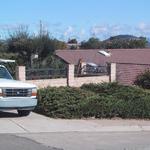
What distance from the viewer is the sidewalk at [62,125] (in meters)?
14.7

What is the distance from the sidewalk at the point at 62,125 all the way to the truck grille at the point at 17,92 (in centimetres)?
70

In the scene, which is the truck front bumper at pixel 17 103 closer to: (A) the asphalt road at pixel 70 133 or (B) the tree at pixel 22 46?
(A) the asphalt road at pixel 70 133

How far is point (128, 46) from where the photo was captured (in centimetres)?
9681

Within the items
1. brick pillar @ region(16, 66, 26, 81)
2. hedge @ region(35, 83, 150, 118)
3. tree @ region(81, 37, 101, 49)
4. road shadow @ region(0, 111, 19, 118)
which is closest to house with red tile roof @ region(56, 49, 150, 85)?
brick pillar @ region(16, 66, 26, 81)

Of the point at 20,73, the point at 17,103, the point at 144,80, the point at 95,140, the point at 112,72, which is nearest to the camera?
the point at 95,140

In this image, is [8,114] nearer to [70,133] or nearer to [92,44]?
[70,133]

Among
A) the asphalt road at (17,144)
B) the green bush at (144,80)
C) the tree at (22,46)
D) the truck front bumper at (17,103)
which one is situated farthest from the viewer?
the tree at (22,46)

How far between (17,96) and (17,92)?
0.39ft

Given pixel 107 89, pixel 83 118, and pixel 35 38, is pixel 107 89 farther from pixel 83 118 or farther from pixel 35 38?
pixel 35 38

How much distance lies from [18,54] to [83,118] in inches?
1358

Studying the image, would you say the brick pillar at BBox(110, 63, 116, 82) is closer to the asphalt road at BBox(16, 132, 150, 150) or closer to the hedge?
the hedge

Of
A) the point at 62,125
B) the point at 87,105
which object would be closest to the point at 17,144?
the point at 62,125

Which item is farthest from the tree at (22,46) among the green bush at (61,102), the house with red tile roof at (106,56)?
the green bush at (61,102)

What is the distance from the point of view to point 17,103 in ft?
53.8
